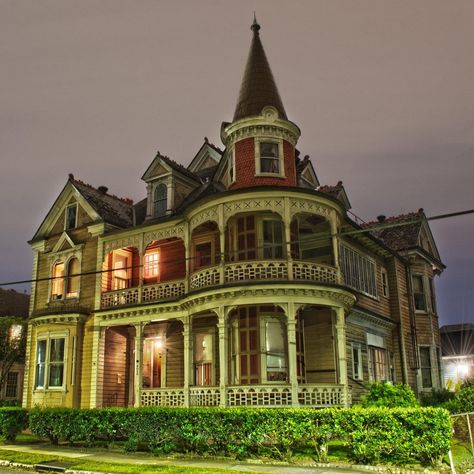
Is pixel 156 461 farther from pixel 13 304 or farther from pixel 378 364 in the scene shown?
pixel 13 304

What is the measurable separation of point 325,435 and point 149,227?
12391 millimetres

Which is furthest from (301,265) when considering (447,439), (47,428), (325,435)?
(47,428)

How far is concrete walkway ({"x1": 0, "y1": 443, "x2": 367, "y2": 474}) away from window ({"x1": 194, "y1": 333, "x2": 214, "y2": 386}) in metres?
6.14

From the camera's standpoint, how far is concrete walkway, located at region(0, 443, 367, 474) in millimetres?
12891

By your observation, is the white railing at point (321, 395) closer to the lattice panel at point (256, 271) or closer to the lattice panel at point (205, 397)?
the lattice panel at point (205, 397)

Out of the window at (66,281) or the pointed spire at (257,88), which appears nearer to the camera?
the pointed spire at (257,88)

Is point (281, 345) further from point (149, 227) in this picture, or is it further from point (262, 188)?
point (149, 227)

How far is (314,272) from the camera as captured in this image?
1892cm

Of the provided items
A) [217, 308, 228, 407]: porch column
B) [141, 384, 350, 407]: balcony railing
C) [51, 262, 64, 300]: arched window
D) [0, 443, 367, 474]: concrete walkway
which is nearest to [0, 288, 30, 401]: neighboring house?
[51, 262, 64, 300]: arched window

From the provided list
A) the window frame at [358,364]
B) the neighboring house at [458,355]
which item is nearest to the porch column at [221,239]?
the window frame at [358,364]

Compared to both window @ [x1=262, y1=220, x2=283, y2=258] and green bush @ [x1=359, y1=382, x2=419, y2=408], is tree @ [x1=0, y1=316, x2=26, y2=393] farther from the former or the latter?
green bush @ [x1=359, y1=382, x2=419, y2=408]

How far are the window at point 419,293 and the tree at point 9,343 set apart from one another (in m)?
23.0

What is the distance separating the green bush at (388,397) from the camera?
16438mm

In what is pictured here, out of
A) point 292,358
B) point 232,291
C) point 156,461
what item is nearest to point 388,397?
point 292,358
